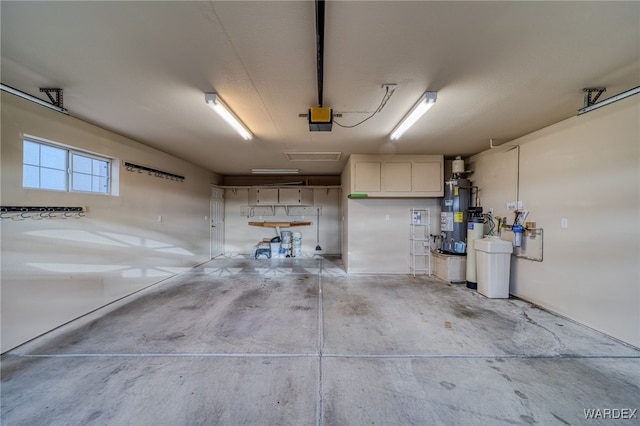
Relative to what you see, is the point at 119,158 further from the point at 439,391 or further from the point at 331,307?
the point at 439,391

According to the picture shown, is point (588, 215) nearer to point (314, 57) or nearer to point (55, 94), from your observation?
point (314, 57)

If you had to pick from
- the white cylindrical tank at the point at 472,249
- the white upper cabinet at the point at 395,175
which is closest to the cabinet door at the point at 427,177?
the white upper cabinet at the point at 395,175

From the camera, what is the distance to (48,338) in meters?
A: 2.70

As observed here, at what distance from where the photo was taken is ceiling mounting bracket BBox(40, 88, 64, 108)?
8.30 feet

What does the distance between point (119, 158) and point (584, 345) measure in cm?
670

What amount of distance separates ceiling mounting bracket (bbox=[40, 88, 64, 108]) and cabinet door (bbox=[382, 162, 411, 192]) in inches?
199

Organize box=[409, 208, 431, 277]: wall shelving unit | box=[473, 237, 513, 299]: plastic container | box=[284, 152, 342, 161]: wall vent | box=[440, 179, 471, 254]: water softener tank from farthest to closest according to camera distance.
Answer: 1. box=[409, 208, 431, 277]: wall shelving unit
2. box=[284, 152, 342, 161]: wall vent
3. box=[440, 179, 471, 254]: water softener tank
4. box=[473, 237, 513, 299]: plastic container

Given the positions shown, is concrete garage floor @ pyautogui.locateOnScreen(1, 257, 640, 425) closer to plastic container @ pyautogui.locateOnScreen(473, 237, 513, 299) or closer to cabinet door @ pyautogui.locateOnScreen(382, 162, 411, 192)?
plastic container @ pyautogui.locateOnScreen(473, 237, 513, 299)

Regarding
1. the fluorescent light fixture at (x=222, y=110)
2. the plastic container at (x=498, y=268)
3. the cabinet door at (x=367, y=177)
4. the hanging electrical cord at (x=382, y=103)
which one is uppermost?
the hanging electrical cord at (x=382, y=103)

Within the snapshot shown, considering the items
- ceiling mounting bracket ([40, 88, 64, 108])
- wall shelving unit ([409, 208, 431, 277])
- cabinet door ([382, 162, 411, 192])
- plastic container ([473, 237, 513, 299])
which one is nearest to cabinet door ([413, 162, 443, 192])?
cabinet door ([382, 162, 411, 192])

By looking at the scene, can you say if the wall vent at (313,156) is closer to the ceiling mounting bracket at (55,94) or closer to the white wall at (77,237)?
the white wall at (77,237)

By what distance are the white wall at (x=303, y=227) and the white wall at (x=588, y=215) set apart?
5068 mm

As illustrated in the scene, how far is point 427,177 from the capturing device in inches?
209

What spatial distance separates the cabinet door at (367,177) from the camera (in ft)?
17.5
